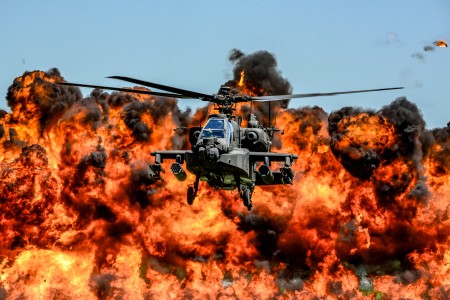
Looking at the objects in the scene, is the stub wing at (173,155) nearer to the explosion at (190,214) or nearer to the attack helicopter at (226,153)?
the attack helicopter at (226,153)

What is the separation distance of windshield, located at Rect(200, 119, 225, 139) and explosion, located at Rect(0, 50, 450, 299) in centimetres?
2124

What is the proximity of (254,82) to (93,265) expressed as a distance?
20945mm

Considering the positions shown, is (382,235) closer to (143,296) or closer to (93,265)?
(143,296)

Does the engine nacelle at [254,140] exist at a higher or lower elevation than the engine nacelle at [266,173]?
higher

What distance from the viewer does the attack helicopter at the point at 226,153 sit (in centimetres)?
3494

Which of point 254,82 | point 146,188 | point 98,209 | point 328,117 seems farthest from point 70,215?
point 328,117

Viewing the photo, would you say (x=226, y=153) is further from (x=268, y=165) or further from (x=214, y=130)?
(x=268, y=165)

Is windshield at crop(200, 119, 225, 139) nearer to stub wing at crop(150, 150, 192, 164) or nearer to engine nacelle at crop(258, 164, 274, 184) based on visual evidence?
stub wing at crop(150, 150, 192, 164)

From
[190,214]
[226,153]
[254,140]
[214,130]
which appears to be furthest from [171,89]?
[190,214]

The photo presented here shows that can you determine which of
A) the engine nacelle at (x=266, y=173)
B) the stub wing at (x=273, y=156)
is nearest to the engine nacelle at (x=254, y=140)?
the stub wing at (x=273, y=156)

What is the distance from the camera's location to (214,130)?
1404 inches

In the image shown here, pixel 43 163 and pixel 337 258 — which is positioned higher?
pixel 43 163

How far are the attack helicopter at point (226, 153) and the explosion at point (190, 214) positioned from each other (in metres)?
17.7

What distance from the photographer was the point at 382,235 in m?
57.8
